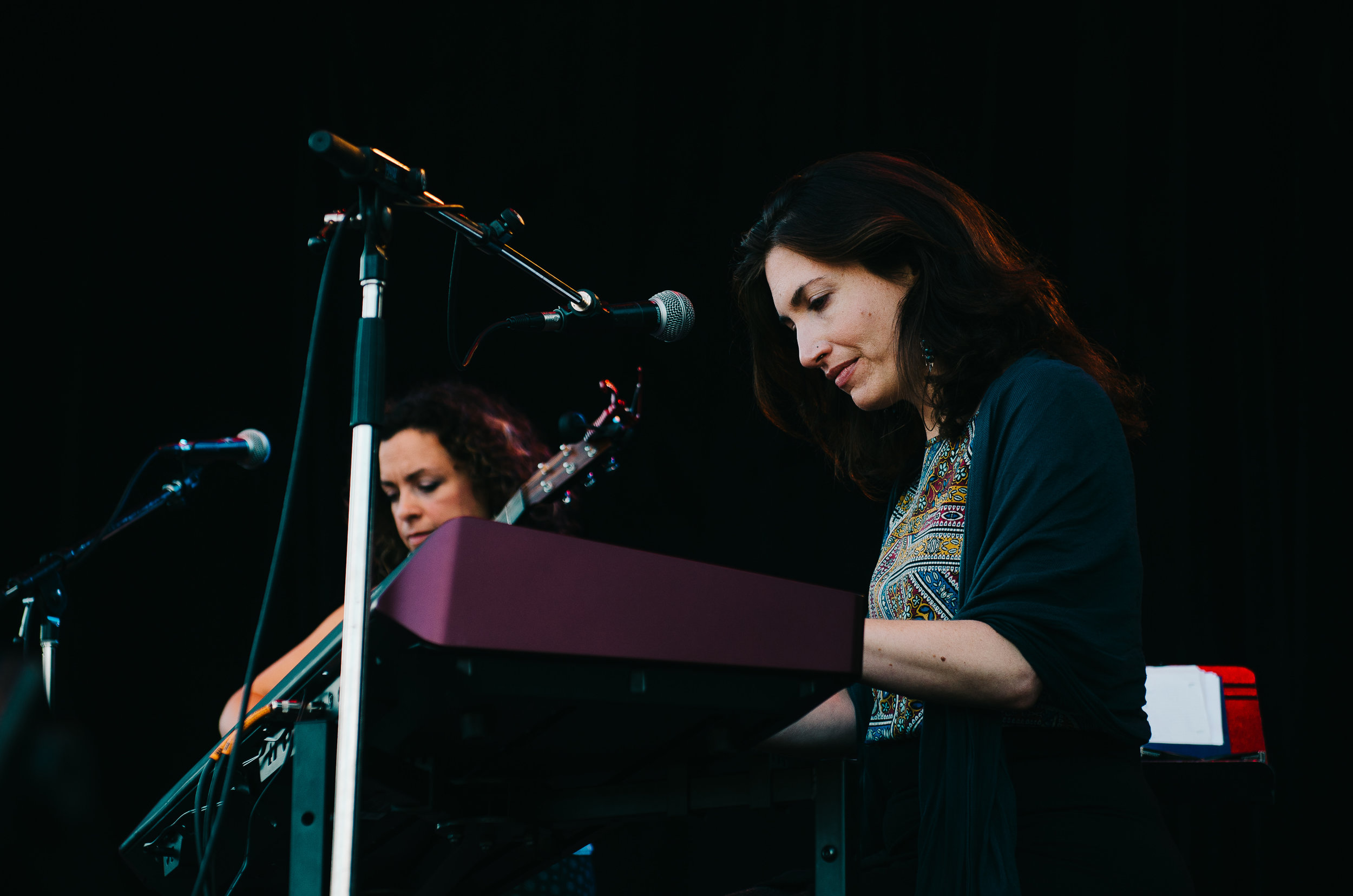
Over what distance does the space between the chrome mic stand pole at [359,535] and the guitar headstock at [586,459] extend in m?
1.06

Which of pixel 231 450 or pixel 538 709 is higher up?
pixel 231 450

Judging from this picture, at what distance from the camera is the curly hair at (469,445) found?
8.84 ft

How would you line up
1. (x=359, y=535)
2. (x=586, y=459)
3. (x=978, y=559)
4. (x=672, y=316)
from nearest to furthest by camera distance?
(x=359, y=535) → (x=978, y=559) → (x=672, y=316) → (x=586, y=459)

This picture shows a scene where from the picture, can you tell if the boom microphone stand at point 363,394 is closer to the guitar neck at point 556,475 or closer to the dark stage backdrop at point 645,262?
the guitar neck at point 556,475

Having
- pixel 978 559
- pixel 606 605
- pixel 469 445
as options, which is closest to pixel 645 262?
pixel 469 445

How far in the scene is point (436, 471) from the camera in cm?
268

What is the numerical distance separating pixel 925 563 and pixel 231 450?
137 cm

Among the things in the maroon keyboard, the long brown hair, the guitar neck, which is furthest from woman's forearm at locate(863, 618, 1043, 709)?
the guitar neck

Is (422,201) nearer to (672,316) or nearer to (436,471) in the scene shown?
(672,316)

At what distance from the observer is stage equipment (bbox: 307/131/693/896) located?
81 centimetres

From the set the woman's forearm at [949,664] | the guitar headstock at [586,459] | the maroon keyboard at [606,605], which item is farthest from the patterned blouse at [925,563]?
the guitar headstock at [586,459]

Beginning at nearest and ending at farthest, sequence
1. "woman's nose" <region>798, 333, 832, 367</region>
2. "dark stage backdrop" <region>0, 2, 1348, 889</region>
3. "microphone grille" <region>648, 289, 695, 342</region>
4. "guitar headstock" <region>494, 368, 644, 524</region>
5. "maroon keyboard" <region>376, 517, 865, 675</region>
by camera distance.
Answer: "maroon keyboard" <region>376, 517, 865, 675</region>
"microphone grille" <region>648, 289, 695, 342</region>
"woman's nose" <region>798, 333, 832, 367</region>
"guitar headstock" <region>494, 368, 644, 524</region>
"dark stage backdrop" <region>0, 2, 1348, 889</region>

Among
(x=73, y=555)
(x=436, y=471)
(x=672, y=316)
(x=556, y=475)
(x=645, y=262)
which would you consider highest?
(x=645, y=262)

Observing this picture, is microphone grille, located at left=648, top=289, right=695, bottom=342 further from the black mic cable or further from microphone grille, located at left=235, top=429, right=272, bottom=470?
microphone grille, located at left=235, top=429, right=272, bottom=470
